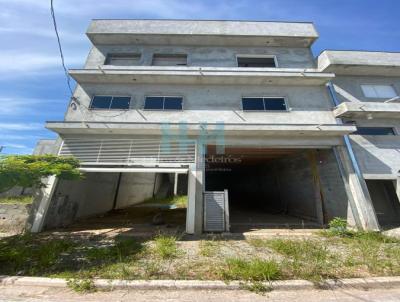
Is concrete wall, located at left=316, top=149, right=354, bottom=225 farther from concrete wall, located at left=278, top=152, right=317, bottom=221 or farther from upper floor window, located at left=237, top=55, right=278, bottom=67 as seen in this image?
upper floor window, located at left=237, top=55, right=278, bottom=67

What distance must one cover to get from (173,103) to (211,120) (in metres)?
2.14

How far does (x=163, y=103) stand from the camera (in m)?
9.41

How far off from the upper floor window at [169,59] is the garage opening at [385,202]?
38.5 feet

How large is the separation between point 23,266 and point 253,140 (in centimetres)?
840

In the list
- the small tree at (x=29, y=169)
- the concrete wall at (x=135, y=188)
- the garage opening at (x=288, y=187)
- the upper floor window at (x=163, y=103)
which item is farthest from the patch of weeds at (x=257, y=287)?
the concrete wall at (x=135, y=188)

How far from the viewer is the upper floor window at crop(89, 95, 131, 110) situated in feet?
30.6

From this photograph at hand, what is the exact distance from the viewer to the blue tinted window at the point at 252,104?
952 cm

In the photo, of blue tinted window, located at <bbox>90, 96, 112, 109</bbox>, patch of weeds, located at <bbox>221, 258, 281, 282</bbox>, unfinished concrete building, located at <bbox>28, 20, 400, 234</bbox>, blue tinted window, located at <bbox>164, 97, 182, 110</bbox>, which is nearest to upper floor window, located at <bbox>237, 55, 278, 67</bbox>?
unfinished concrete building, located at <bbox>28, 20, 400, 234</bbox>

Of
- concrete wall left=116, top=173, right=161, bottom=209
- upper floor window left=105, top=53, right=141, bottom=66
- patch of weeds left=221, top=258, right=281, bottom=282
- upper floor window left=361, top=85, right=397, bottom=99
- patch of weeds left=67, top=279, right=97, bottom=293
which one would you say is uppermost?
upper floor window left=105, top=53, right=141, bottom=66

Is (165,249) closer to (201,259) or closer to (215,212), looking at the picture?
(201,259)

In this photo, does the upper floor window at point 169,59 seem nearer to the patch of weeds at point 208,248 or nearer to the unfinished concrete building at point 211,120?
the unfinished concrete building at point 211,120

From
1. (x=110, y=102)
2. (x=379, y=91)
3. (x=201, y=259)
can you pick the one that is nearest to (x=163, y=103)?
(x=110, y=102)

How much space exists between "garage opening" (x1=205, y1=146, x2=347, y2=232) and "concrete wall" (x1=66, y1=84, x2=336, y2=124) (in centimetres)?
174

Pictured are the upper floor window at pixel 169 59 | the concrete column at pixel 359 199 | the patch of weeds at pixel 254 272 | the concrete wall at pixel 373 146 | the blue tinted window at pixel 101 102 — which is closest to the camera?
the patch of weeds at pixel 254 272
